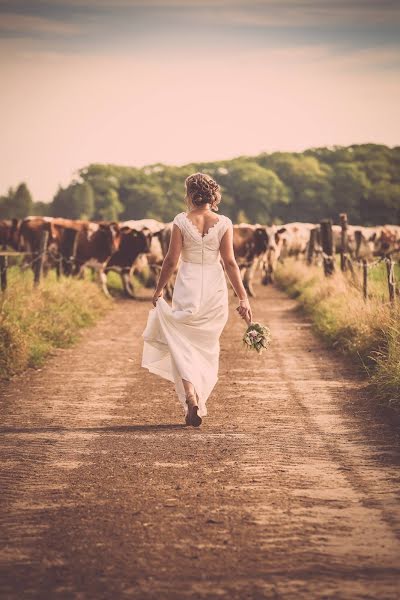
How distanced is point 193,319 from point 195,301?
0.18m

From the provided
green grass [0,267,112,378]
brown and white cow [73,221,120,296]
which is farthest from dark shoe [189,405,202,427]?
brown and white cow [73,221,120,296]

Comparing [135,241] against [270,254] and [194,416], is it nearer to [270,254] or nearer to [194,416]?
[270,254]

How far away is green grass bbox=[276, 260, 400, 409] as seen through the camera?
9980 mm

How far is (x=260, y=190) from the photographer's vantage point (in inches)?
5743

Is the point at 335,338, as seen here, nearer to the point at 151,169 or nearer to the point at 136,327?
the point at 136,327

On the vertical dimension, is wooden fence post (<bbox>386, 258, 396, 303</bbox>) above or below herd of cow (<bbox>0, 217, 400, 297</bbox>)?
above

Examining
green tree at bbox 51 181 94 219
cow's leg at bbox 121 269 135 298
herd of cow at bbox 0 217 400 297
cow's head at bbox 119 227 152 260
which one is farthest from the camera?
green tree at bbox 51 181 94 219

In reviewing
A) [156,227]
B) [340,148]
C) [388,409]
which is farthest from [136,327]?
[340,148]

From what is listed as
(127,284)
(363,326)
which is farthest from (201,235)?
(127,284)

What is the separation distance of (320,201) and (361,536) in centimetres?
14748

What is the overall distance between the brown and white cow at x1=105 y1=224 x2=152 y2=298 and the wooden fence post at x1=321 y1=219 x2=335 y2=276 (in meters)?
6.13

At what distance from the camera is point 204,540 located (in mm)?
4977

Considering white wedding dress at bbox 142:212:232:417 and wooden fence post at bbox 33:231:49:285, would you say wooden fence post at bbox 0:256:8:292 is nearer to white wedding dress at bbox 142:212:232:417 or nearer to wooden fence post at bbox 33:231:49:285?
wooden fence post at bbox 33:231:49:285

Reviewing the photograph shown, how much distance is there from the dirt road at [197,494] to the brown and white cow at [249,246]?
20.1m
